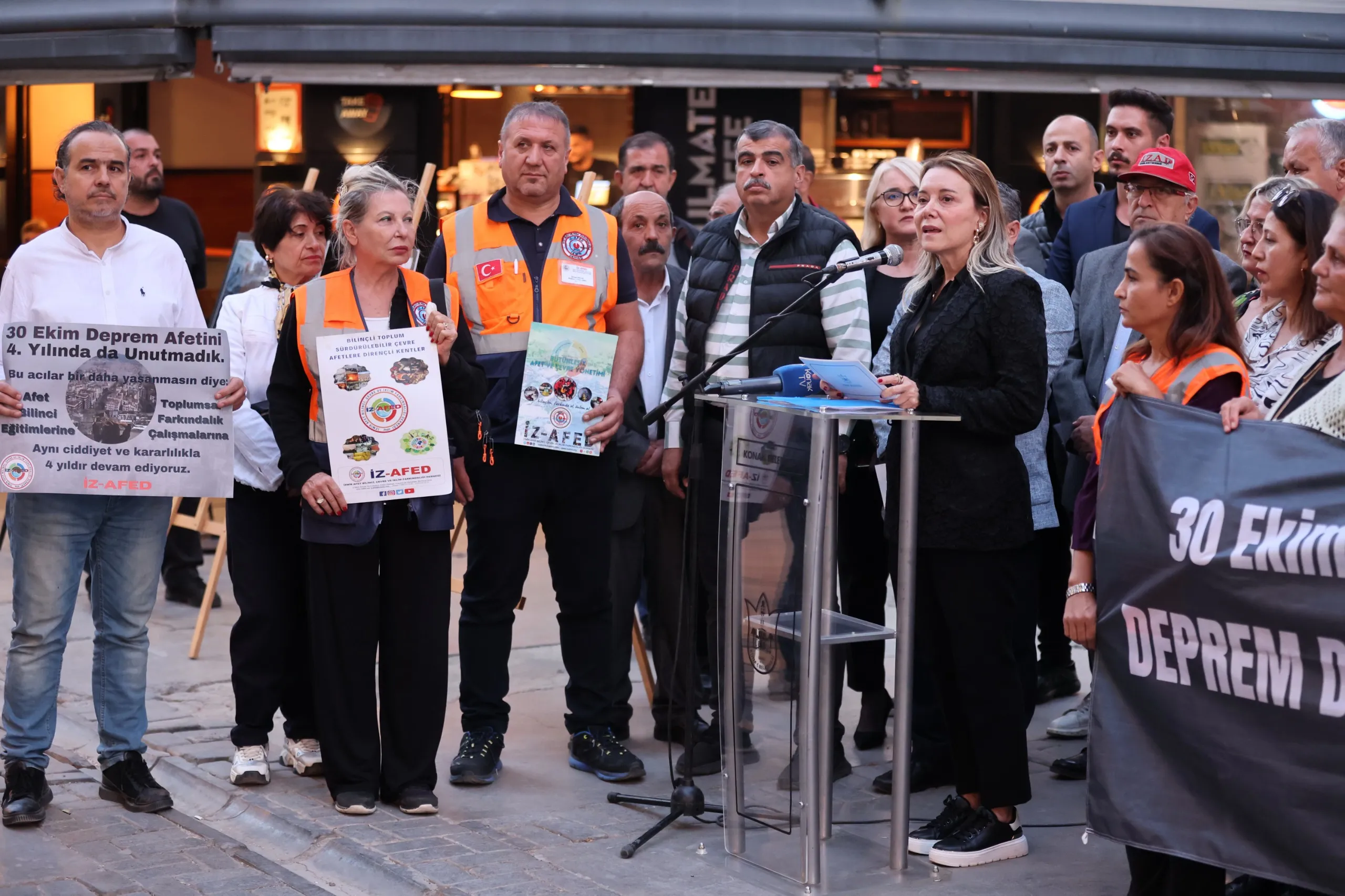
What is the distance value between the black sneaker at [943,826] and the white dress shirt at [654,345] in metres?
1.99

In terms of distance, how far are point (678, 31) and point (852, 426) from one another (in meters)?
5.22

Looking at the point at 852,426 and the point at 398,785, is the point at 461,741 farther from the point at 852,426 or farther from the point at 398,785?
the point at 852,426

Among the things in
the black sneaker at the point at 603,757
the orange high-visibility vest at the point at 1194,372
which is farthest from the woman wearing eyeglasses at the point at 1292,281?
the black sneaker at the point at 603,757

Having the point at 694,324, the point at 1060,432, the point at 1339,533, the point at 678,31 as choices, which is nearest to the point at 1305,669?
the point at 1339,533

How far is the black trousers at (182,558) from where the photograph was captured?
895 cm

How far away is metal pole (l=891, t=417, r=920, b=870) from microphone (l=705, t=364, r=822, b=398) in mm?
311

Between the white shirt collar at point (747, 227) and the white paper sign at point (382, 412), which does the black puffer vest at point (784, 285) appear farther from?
the white paper sign at point (382, 412)

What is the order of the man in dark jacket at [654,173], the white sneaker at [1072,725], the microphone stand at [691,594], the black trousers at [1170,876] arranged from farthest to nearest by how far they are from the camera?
the man in dark jacket at [654,173] < the white sneaker at [1072,725] < the microphone stand at [691,594] < the black trousers at [1170,876]

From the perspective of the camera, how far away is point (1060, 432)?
5.90 m

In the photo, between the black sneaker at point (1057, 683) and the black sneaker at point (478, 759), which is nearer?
the black sneaker at point (478, 759)

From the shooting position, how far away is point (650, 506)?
6.45 m

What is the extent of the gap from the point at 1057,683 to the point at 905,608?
2612mm

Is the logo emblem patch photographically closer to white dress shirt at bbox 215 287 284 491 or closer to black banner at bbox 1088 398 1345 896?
white dress shirt at bbox 215 287 284 491

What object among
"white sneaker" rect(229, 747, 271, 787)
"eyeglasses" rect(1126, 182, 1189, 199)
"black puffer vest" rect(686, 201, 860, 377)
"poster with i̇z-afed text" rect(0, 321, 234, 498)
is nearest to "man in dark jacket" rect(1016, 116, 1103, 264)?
"eyeglasses" rect(1126, 182, 1189, 199)
